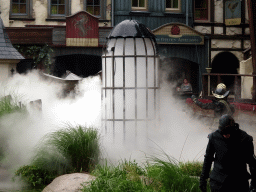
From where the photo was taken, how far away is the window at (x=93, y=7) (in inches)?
694

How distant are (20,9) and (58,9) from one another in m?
1.47

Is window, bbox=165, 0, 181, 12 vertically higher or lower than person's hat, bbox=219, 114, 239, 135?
higher

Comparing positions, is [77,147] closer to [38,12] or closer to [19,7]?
[38,12]

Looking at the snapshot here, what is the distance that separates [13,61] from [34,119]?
14.4 ft

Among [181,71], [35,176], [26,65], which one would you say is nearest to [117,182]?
[35,176]

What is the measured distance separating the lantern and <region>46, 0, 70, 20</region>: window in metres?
10.3

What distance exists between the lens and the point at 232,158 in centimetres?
407

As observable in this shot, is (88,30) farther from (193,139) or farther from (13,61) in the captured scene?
(193,139)

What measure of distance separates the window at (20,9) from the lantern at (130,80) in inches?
415

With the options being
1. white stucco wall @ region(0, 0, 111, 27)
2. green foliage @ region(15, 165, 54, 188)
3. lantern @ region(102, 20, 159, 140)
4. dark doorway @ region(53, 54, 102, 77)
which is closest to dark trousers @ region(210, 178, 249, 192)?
green foliage @ region(15, 165, 54, 188)

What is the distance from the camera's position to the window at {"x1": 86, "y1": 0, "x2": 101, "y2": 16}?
17.6m

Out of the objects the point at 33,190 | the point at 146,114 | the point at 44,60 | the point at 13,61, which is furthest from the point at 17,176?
the point at 44,60

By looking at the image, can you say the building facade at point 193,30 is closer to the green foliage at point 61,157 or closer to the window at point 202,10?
the window at point 202,10

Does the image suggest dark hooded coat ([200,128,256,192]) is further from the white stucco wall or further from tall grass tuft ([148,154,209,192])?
→ the white stucco wall
